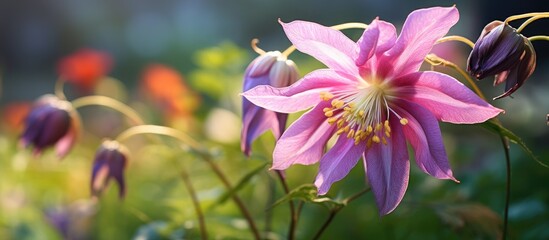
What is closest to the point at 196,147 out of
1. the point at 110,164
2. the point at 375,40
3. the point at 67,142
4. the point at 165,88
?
the point at 110,164

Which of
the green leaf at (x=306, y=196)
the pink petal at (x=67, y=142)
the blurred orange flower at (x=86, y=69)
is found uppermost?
the green leaf at (x=306, y=196)

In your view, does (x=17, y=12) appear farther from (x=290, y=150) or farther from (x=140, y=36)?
(x=290, y=150)

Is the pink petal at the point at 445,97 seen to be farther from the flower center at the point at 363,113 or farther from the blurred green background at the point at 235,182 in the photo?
the blurred green background at the point at 235,182

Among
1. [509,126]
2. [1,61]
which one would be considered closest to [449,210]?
[509,126]

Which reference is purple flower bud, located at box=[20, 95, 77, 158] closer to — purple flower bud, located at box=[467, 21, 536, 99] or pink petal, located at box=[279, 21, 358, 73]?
pink petal, located at box=[279, 21, 358, 73]

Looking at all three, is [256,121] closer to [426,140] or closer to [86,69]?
[426,140]

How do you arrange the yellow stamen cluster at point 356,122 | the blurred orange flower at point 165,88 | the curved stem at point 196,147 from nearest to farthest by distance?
the yellow stamen cluster at point 356,122, the curved stem at point 196,147, the blurred orange flower at point 165,88

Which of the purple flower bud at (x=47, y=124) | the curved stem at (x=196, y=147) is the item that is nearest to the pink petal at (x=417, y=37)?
the curved stem at (x=196, y=147)
